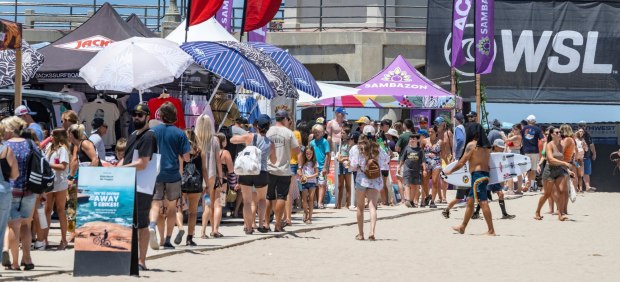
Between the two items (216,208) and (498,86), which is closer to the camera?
(216,208)

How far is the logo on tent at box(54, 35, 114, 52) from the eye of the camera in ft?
67.7

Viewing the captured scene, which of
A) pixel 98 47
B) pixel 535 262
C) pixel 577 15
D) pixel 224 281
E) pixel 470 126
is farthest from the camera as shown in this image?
pixel 577 15

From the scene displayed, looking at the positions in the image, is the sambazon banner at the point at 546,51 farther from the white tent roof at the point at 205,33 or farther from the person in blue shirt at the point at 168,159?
the person in blue shirt at the point at 168,159

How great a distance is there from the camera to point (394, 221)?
2156 centimetres

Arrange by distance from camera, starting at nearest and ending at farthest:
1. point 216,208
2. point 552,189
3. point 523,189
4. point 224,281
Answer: point 224,281, point 216,208, point 552,189, point 523,189

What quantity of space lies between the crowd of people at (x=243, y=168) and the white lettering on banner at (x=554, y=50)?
6725mm

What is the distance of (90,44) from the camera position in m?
20.9

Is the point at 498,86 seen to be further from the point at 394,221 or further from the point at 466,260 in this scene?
the point at 466,260

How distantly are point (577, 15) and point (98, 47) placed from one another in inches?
674

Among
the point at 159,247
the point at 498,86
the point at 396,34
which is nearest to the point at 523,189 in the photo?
the point at 498,86

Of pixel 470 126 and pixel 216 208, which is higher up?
pixel 470 126

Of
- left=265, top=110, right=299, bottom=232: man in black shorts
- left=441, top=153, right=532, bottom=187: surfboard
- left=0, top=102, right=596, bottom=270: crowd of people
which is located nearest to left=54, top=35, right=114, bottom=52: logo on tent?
left=0, top=102, right=596, bottom=270: crowd of people

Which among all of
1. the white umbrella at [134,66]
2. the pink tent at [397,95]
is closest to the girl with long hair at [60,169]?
the white umbrella at [134,66]

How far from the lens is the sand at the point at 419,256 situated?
13039 mm
